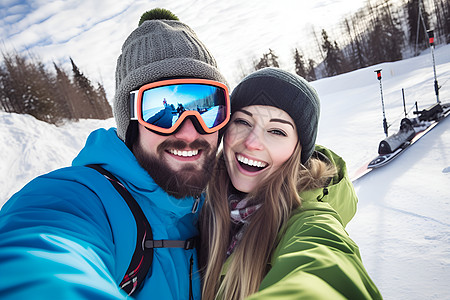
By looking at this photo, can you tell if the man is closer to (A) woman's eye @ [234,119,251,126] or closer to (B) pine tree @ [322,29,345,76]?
(A) woman's eye @ [234,119,251,126]

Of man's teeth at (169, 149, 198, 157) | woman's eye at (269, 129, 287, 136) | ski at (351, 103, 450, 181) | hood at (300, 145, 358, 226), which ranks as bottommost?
ski at (351, 103, 450, 181)

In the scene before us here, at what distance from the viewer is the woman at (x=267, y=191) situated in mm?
1403

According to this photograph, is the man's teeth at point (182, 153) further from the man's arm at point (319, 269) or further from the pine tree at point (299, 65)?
the pine tree at point (299, 65)

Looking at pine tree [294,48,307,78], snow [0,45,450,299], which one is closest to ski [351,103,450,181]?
snow [0,45,450,299]

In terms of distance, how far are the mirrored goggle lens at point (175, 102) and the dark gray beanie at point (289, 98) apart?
14.3 inches

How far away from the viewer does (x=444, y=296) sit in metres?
2.14

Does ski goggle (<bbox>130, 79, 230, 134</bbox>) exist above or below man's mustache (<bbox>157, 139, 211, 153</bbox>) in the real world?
above

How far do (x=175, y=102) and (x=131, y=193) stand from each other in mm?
652

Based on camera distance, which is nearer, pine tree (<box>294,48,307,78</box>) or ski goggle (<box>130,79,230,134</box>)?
ski goggle (<box>130,79,230,134</box>)

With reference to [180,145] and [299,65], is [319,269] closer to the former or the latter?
[180,145]

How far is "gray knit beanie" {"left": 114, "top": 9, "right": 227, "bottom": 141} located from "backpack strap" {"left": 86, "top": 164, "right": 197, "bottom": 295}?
53cm

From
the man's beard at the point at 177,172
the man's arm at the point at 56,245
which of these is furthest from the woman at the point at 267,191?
the man's arm at the point at 56,245

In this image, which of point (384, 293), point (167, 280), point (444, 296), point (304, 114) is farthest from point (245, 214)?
point (444, 296)

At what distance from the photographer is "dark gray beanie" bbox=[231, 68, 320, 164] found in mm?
1829
